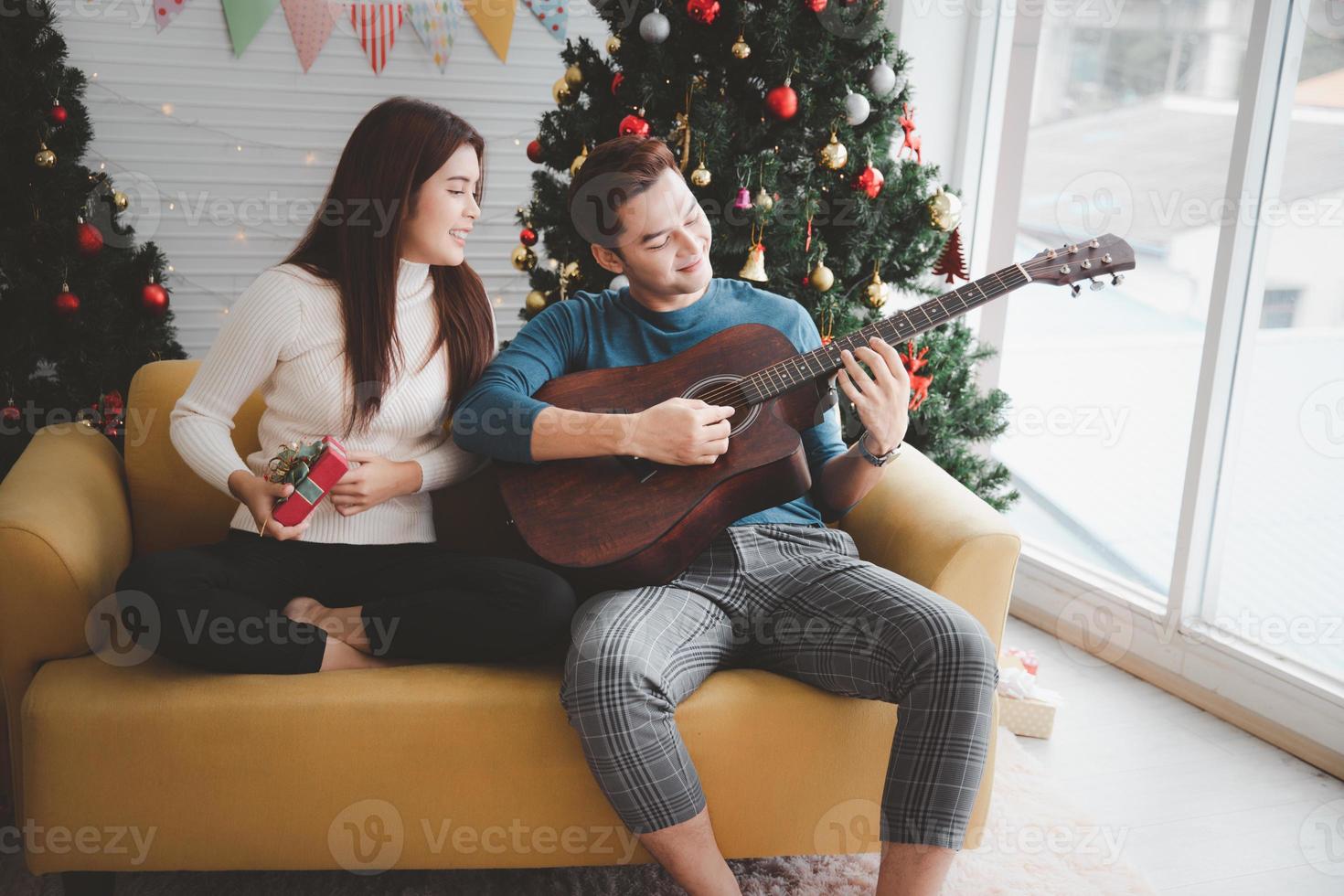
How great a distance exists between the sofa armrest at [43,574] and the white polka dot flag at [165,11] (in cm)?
185

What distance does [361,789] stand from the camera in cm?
143

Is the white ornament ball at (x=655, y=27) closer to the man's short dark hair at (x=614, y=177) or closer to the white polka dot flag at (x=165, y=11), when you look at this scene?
the man's short dark hair at (x=614, y=177)

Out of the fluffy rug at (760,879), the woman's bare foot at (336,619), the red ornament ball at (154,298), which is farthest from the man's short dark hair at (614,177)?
the red ornament ball at (154,298)

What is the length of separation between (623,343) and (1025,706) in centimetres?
114

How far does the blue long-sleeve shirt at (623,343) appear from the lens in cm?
168

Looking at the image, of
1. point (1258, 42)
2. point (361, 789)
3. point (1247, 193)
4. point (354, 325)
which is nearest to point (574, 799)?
point (361, 789)

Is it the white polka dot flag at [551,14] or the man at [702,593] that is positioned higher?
the white polka dot flag at [551,14]

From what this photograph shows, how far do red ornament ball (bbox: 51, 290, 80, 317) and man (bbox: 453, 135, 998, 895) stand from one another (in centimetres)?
147

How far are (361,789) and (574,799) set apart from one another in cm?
29

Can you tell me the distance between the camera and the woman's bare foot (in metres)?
1.53

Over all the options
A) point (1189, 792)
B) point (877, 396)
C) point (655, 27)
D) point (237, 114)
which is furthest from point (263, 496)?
point (237, 114)

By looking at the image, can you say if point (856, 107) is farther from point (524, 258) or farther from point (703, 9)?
point (524, 258)

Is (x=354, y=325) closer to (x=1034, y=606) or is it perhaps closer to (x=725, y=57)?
(x=725, y=57)

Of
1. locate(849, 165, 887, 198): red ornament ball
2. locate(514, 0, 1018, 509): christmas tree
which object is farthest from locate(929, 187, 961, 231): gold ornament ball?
locate(849, 165, 887, 198): red ornament ball
